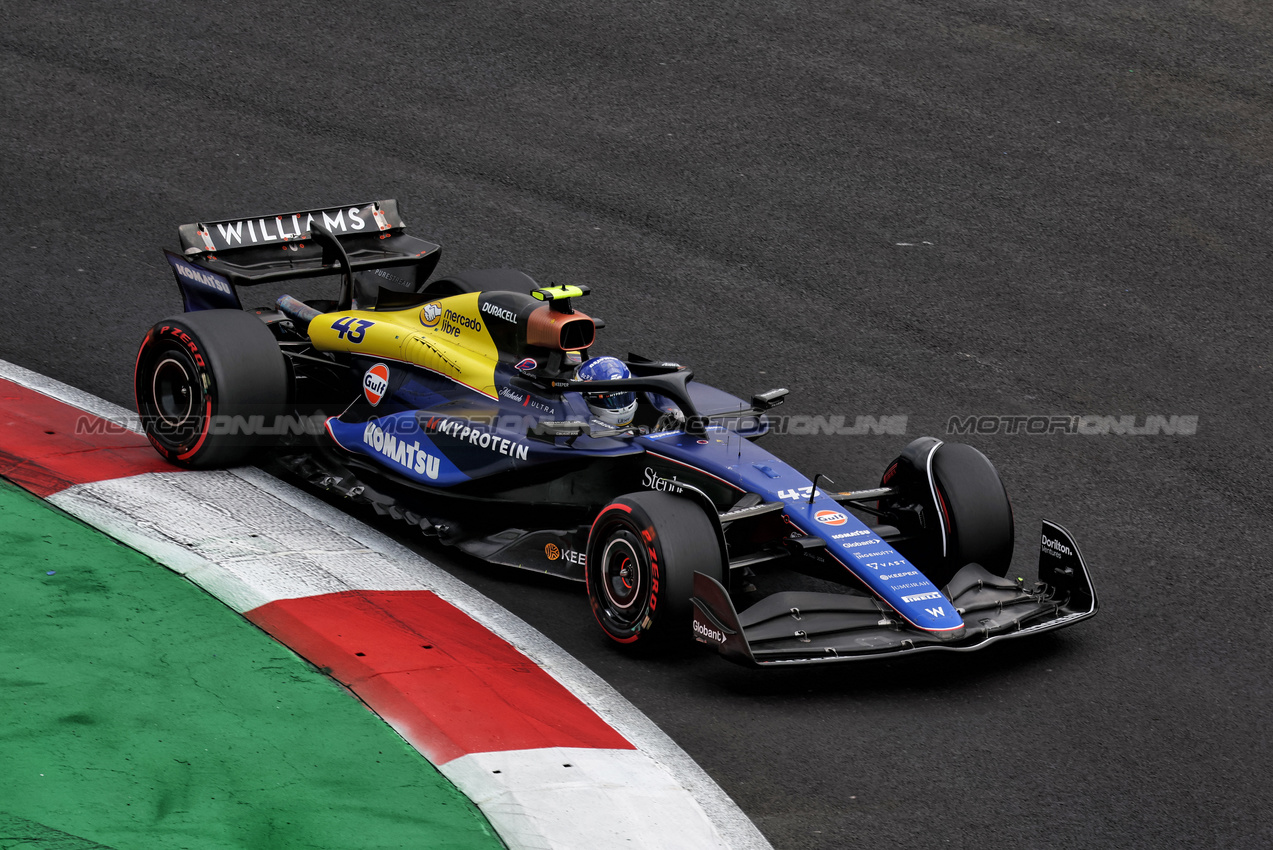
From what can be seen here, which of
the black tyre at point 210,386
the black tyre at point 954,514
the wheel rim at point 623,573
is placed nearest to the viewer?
the wheel rim at point 623,573

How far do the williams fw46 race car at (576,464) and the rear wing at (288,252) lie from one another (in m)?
0.02

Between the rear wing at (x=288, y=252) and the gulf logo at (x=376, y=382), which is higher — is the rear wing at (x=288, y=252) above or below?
above

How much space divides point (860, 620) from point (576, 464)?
5.52 ft

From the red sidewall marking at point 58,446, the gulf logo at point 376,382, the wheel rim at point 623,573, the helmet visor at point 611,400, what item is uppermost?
the helmet visor at point 611,400

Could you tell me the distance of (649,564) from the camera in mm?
6211

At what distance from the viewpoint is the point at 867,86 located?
1381cm

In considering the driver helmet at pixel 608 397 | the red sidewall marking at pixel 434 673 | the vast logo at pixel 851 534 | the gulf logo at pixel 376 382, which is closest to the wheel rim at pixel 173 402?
the gulf logo at pixel 376 382

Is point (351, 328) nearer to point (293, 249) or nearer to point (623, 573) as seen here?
point (293, 249)

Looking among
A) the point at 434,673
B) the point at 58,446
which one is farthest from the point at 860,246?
the point at 434,673

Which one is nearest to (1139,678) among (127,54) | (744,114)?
(744,114)

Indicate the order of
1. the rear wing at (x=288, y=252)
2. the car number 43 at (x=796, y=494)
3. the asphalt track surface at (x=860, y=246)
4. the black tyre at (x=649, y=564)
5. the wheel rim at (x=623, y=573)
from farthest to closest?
the rear wing at (x=288, y=252)
the car number 43 at (x=796, y=494)
the wheel rim at (x=623, y=573)
the black tyre at (x=649, y=564)
the asphalt track surface at (x=860, y=246)

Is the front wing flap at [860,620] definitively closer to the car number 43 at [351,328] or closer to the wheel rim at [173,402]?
the car number 43 at [351,328]

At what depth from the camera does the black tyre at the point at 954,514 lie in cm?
677

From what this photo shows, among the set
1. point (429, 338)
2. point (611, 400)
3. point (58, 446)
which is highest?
point (429, 338)
